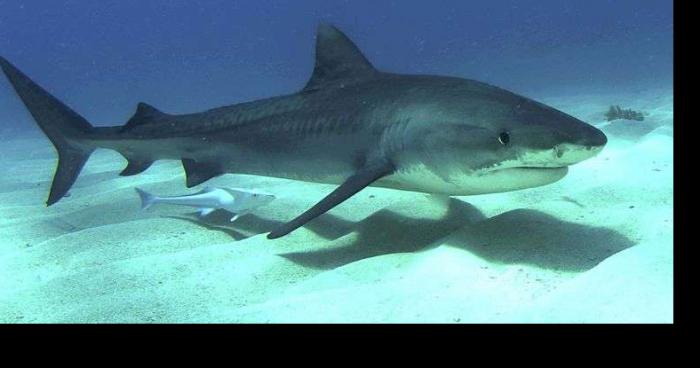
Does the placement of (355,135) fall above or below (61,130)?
below

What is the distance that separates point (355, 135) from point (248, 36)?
126 meters

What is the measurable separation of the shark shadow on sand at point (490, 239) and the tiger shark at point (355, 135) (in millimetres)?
359

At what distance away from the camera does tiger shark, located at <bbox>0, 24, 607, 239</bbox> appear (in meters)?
3.08

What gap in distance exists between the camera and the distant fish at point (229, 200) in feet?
17.1

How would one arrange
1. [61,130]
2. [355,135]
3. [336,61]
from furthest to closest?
1. [61,130]
2. [336,61]
3. [355,135]

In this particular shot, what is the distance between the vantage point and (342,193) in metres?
3.72

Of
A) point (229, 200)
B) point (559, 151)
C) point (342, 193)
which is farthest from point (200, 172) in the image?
point (559, 151)

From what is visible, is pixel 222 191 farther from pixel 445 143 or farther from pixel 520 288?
pixel 520 288

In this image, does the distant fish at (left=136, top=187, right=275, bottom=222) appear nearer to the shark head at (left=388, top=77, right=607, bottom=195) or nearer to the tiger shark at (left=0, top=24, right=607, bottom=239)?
the tiger shark at (left=0, top=24, right=607, bottom=239)

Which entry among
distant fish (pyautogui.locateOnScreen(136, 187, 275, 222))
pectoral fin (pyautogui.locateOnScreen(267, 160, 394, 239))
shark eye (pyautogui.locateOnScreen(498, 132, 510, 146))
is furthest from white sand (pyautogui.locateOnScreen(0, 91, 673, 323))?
shark eye (pyautogui.locateOnScreen(498, 132, 510, 146))

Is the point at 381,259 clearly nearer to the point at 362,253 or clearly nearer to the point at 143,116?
the point at 362,253

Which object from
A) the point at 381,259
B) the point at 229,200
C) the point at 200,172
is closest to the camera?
the point at 381,259
